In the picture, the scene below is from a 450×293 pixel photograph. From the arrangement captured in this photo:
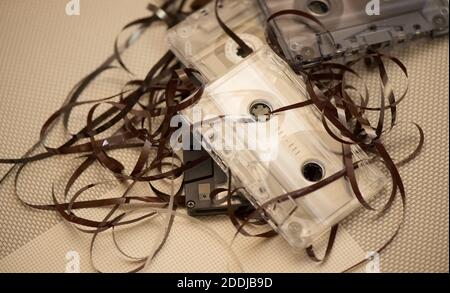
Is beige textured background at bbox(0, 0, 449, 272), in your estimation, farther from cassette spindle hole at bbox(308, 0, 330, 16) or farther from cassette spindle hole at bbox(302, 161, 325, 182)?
cassette spindle hole at bbox(308, 0, 330, 16)

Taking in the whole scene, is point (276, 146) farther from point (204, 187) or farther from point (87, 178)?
point (87, 178)

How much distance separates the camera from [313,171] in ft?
4.09

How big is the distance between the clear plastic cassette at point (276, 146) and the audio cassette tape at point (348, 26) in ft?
0.30

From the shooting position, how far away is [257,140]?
125cm

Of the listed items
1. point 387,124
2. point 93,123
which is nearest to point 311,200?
point 387,124

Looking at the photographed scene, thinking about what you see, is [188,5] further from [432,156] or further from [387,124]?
Answer: [432,156]

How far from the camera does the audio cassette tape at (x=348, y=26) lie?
1.36m

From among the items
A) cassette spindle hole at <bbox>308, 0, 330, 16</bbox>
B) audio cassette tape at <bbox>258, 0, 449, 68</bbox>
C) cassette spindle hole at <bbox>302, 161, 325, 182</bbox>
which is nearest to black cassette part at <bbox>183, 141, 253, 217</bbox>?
cassette spindle hole at <bbox>302, 161, 325, 182</bbox>

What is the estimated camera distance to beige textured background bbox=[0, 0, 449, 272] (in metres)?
1.25

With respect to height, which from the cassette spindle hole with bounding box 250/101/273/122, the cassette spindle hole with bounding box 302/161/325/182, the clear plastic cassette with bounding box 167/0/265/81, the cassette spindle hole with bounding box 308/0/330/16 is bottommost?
the cassette spindle hole with bounding box 302/161/325/182

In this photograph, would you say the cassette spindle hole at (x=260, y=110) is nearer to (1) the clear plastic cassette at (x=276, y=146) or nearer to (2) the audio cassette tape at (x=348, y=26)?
(1) the clear plastic cassette at (x=276, y=146)

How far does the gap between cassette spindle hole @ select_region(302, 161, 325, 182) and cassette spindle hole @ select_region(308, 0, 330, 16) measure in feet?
1.44

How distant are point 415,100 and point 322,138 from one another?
0.32 m

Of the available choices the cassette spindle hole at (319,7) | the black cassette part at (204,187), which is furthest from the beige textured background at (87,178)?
the cassette spindle hole at (319,7)
